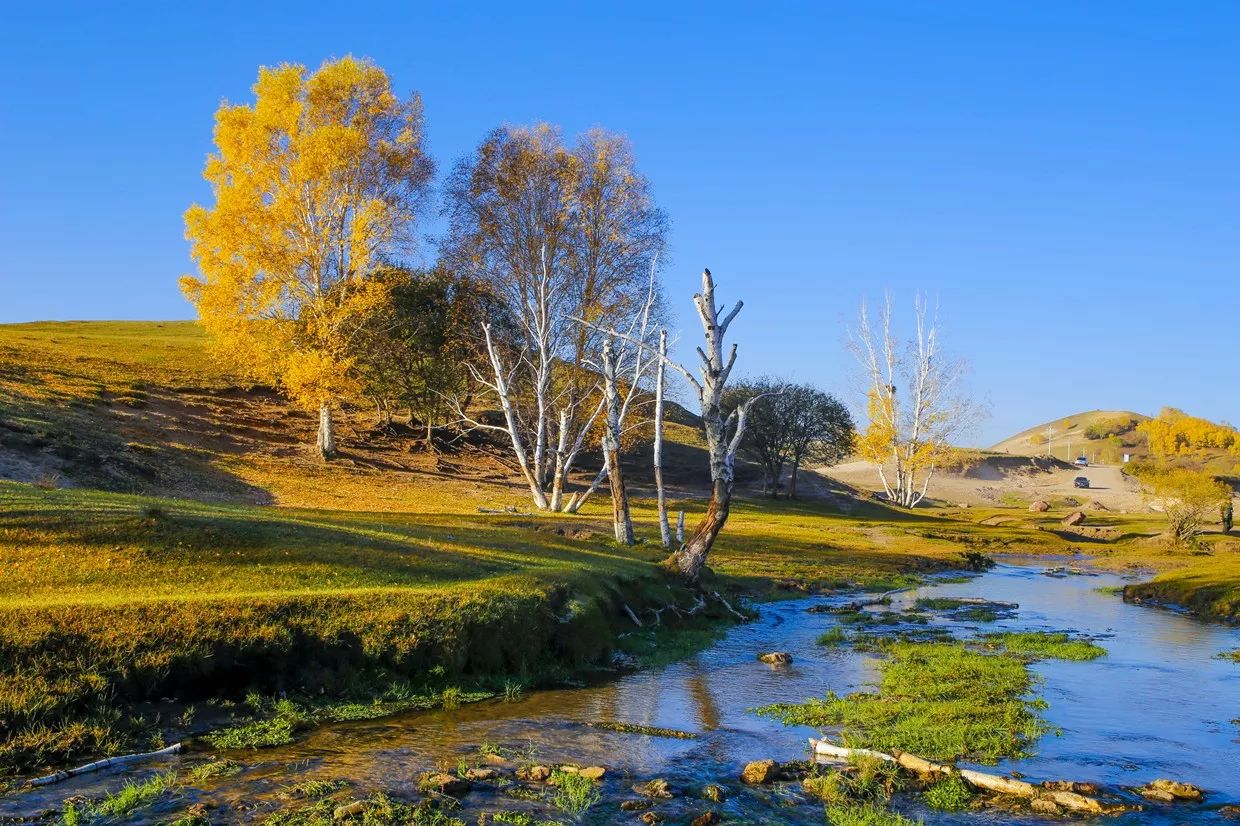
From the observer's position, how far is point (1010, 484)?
4825 inches

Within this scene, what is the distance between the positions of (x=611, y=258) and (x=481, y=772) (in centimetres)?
3513

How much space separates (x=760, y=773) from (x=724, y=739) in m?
1.89

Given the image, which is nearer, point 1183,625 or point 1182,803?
point 1182,803

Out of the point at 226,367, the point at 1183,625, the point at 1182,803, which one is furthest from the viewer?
the point at 226,367

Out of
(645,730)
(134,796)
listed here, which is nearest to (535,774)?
(645,730)

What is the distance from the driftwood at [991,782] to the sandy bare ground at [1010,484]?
9067 centimetres

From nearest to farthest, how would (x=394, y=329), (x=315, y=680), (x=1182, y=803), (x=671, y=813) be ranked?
1. (x=671, y=813)
2. (x=1182, y=803)
3. (x=315, y=680)
4. (x=394, y=329)

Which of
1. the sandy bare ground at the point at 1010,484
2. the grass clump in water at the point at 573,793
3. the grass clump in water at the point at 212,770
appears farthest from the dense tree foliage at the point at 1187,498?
the sandy bare ground at the point at 1010,484

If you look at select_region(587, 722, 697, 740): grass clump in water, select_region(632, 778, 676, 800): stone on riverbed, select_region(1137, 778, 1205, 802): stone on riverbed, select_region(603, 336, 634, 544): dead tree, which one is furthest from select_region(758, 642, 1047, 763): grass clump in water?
select_region(603, 336, 634, 544): dead tree

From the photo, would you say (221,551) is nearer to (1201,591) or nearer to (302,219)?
(1201,591)

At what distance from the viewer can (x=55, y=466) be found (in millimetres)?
36031

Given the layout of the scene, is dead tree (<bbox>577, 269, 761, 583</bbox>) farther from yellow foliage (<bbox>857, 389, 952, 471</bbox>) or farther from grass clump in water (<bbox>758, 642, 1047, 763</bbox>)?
yellow foliage (<bbox>857, 389, 952, 471</bbox>)

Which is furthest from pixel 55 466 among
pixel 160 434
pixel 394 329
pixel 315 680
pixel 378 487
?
pixel 315 680

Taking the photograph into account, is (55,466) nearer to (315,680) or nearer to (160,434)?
(160,434)
